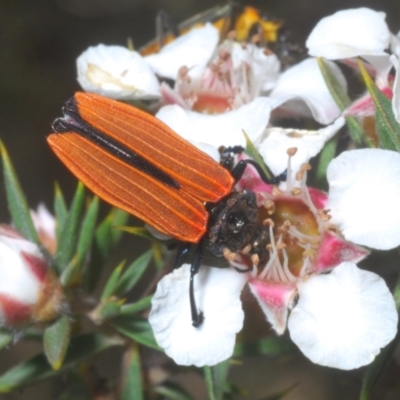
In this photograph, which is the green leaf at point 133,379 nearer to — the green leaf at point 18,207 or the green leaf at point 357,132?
the green leaf at point 18,207

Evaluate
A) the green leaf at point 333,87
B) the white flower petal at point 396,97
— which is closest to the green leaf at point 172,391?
the green leaf at point 333,87

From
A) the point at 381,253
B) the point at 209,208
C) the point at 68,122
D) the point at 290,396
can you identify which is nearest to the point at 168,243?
the point at 209,208

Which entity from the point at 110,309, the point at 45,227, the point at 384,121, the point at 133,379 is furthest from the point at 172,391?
the point at 384,121

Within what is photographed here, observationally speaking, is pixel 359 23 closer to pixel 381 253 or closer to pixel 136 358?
pixel 381 253

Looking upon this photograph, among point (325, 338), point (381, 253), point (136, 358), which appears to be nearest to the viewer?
point (325, 338)

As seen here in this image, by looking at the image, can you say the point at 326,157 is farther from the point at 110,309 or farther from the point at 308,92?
the point at 110,309

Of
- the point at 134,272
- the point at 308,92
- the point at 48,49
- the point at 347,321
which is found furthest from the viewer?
the point at 48,49
